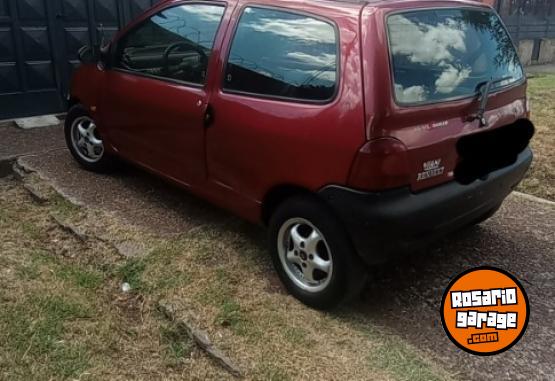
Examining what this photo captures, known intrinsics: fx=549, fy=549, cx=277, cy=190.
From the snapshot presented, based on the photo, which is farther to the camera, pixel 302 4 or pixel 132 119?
pixel 132 119

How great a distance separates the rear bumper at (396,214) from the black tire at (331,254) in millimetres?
82

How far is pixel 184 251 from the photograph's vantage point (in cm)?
362

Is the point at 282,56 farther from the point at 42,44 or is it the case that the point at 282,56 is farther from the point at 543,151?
the point at 42,44

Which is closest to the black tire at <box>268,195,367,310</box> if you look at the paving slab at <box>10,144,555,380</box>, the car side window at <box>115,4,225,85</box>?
the paving slab at <box>10,144,555,380</box>

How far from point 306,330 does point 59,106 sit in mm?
5285

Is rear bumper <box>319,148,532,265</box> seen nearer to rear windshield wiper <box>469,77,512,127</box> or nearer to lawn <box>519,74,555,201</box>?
rear windshield wiper <box>469,77,512,127</box>

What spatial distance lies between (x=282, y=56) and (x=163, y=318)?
163cm

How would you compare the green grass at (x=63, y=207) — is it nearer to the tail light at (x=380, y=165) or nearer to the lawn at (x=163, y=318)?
the lawn at (x=163, y=318)

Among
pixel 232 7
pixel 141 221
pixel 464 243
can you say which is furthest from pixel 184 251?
pixel 464 243

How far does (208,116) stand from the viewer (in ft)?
11.4

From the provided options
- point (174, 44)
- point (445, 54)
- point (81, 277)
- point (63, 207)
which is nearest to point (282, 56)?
point (445, 54)

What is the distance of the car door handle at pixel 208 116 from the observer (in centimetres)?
345

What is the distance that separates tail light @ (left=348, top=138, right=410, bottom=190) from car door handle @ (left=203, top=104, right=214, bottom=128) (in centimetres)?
114

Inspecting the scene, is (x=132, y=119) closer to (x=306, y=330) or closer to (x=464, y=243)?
(x=306, y=330)
